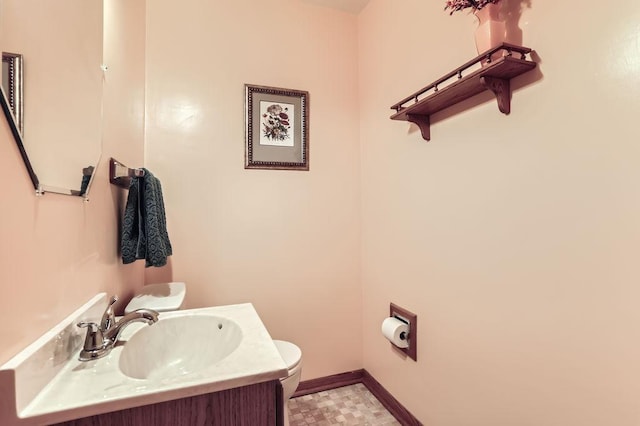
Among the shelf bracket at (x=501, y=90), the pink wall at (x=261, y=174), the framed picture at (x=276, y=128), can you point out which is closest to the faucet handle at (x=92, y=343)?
the pink wall at (x=261, y=174)

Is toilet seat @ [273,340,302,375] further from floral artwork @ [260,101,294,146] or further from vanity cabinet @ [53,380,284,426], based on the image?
floral artwork @ [260,101,294,146]

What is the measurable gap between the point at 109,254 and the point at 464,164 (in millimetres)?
1556

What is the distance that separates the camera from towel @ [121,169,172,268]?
1.42 metres

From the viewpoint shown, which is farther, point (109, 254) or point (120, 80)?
point (120, 80)

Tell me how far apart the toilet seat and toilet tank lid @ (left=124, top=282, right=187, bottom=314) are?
544 millimetres

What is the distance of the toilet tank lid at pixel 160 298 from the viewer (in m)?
1.44

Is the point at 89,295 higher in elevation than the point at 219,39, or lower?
lower

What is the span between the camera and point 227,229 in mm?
2010

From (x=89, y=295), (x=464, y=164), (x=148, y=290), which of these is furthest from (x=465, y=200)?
Answer: (x=148, y=290)

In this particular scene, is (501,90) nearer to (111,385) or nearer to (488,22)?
(488,22)

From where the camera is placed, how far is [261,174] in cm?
209

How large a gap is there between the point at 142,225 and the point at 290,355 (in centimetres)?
97

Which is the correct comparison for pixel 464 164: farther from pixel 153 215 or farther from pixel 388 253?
pixel 153 215

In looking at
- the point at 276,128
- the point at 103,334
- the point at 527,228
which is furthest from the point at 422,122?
the point at 103,334
